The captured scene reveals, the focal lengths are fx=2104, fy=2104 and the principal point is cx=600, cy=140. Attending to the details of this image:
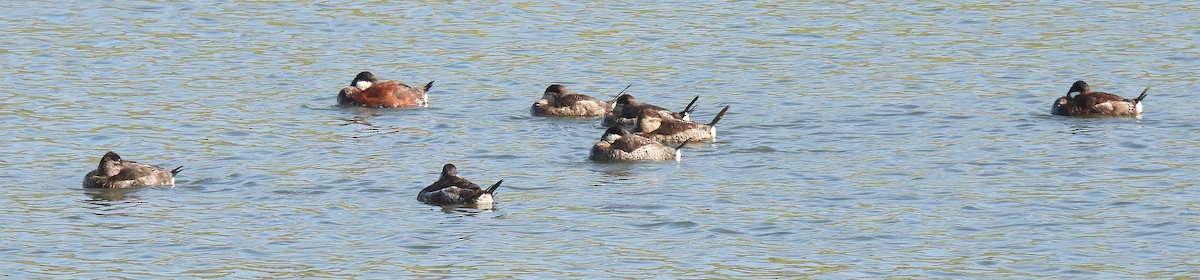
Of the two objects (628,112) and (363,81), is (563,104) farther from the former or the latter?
(363,81)

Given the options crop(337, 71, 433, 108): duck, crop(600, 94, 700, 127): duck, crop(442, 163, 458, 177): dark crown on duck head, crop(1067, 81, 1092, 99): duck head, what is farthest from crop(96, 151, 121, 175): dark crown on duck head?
crop(1067, 81, 1092, 99): duck head

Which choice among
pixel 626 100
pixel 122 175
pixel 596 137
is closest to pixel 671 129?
pixel 596 137

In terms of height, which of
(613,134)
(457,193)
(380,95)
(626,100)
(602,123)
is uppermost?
(457,193)

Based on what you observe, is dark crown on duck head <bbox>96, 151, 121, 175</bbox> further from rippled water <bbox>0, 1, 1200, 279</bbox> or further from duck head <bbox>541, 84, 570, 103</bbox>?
duck head <bbox>541, 84, 570, 103</bbox>

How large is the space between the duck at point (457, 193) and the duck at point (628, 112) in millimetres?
5491

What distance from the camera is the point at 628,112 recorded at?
960 inches

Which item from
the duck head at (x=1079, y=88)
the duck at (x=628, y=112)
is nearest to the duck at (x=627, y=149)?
the duck at (x=628, y=112)

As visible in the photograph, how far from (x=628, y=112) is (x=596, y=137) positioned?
77cm

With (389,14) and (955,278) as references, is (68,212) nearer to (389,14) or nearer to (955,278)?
(955,278)

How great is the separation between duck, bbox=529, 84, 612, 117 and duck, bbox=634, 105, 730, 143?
1529 mm

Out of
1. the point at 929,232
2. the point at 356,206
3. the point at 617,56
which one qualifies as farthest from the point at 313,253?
the point at 617,56

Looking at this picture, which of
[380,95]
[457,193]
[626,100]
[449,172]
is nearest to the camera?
[457,193]

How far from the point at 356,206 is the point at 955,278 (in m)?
5.84

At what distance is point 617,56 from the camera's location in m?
30.7
